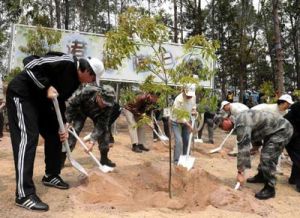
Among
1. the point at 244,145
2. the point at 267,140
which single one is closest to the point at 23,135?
the point at 244,145

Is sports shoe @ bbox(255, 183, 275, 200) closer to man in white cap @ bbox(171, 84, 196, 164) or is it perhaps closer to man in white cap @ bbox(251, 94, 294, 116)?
man in white cap @ bbox(251, 94, 294, 116)

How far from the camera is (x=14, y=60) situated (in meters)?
11.1

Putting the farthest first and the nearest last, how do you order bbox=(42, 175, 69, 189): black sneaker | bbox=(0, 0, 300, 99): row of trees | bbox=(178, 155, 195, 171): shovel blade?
1. bbox=(0, 0, 300, 99): row of trees
2. bbox=(178, 155, 195, 171): shovel blade
3. bbox=(42, 175, 69, 189): black sneaker

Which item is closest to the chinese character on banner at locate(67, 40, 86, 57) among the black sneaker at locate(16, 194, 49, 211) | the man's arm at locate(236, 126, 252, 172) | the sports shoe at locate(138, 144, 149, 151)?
the sports shoe at locate(138, 144, 149, 151)

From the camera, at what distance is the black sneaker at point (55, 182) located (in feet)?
17.0

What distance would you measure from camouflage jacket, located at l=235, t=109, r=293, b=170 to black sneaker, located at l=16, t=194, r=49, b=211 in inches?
100

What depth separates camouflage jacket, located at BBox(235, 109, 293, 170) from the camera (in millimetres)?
5547

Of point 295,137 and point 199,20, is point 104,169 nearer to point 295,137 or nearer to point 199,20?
point 295,137

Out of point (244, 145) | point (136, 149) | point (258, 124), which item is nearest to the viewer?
point (244, 145)

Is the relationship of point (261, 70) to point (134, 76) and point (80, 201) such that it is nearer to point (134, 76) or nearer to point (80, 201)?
point (134, 76)

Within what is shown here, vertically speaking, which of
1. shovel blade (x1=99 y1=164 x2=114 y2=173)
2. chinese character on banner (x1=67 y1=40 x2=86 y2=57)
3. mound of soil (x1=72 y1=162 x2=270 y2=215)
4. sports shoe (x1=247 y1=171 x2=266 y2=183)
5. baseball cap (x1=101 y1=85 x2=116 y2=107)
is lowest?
sports shoe (x1=247 y1=171 x2=266 y2=183)

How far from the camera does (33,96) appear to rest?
15.0ft

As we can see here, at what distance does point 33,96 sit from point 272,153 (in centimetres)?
323

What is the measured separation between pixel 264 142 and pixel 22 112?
3307mm
